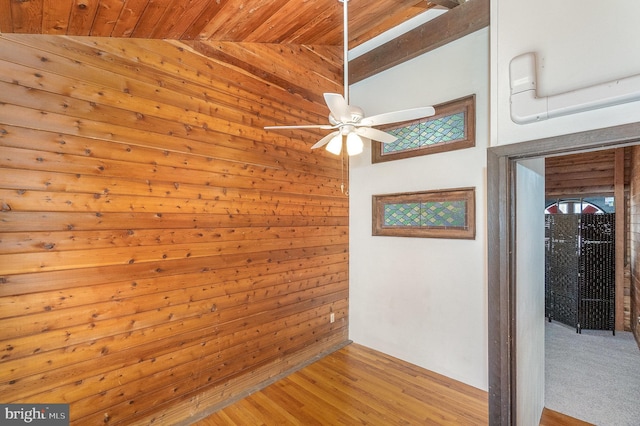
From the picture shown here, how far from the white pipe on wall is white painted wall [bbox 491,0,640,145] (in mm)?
51

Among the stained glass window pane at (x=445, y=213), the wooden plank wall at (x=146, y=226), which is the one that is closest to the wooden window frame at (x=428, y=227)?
the stained glass window pane at (x=445, y=213)

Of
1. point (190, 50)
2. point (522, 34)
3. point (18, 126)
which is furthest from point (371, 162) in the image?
point (18, 126)

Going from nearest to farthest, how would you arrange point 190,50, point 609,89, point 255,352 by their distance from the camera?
point 609,89
point 190,50
point 255,352

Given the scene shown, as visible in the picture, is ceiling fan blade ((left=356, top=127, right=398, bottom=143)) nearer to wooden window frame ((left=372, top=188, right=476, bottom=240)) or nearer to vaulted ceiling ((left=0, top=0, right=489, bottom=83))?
wooden window frame ((left=372, top=188, right=476, bottom=240))

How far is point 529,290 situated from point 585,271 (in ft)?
12.2

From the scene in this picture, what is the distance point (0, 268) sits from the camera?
1710mm

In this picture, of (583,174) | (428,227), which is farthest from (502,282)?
(583,174)

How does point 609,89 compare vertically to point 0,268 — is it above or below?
above

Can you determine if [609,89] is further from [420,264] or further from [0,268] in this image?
[0,268]

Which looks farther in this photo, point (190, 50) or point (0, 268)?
point (190, 50)

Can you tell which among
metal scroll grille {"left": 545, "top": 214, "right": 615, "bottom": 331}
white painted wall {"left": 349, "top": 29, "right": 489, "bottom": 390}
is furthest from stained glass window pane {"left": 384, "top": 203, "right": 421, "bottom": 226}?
metal scroll grille {"left": 545, "top": 214, "right": 615, "bottom": 331}

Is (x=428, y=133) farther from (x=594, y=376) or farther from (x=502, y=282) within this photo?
(x=594, y=376)

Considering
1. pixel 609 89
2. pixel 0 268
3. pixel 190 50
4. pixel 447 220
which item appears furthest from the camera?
pixel 447 220

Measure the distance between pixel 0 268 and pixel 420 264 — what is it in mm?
3512
